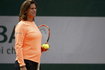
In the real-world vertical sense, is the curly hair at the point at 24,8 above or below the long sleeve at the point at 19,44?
above

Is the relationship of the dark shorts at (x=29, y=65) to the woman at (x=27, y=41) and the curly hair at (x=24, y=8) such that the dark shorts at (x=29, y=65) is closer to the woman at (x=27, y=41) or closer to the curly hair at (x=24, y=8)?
the woman at (x=27, y=41)

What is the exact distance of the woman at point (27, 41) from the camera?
4.43 m

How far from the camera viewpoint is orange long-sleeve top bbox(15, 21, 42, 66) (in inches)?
174

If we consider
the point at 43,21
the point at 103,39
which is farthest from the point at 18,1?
the point at 103,39

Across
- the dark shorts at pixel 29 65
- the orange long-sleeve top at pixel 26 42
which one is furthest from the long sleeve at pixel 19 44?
the dark shorts at pixel 29 65

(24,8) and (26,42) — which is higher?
(24,8)

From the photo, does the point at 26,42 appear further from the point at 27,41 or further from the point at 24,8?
the point at 24,8

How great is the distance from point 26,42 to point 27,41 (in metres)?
0.01

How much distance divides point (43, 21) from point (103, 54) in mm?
1119

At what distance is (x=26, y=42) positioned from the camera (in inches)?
177

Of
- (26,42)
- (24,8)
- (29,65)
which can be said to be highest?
(24,8)

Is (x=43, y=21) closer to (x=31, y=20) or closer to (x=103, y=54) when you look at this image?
(x=103, y=54)

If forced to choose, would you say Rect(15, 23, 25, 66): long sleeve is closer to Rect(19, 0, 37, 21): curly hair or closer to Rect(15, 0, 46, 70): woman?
Rect(15, 0, 46, 70): woman

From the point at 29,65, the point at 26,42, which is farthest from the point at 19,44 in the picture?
the point at 29,65
